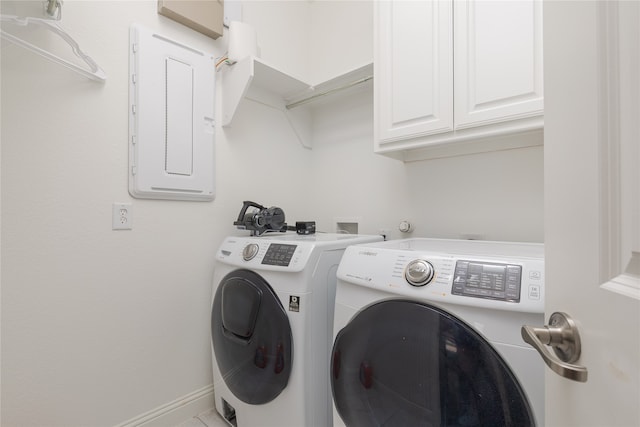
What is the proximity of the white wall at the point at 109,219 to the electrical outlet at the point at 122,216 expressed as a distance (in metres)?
0.03

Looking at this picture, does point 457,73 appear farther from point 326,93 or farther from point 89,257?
point 89,257

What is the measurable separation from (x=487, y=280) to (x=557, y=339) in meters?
0.36

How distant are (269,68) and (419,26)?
86cm

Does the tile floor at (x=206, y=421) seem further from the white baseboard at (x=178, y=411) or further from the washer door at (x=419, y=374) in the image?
the washer door at (x=419, y=374)

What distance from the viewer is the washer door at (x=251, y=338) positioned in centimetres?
115

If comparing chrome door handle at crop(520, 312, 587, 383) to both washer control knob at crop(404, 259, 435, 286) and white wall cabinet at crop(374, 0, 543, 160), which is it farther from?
white wall cabinet at crop(374, 0, 543, 160)

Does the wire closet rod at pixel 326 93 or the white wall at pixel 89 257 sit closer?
the white wall at pixel 89 257

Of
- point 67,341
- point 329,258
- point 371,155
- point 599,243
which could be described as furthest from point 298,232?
point 599,243

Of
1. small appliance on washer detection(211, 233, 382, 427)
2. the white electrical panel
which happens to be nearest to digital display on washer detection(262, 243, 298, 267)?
small appliance on washer detection(211, 233, 382, 427)

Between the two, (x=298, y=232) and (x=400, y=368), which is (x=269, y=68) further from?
(x=400, y=368)

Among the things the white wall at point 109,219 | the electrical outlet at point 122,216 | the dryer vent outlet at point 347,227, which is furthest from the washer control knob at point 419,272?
the electrical outlet at point 122,216

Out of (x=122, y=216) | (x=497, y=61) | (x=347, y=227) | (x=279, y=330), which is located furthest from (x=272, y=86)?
(x=279, y=330)

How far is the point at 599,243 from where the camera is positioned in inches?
14.1

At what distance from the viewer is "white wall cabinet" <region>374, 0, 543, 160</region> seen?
1.04 m
